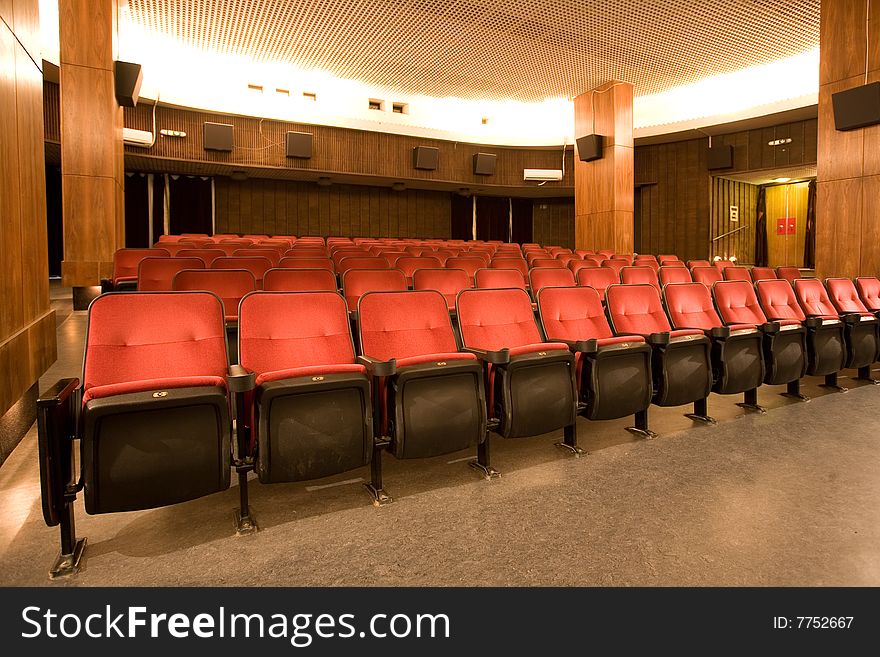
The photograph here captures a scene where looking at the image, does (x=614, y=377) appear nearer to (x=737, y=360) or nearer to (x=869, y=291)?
(x=737, y=360)

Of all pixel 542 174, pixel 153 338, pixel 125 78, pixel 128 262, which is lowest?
pixel 153 338

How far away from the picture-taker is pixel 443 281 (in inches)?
127

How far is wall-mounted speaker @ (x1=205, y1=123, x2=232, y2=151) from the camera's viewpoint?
809cm

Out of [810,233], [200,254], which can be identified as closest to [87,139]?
[200,254]

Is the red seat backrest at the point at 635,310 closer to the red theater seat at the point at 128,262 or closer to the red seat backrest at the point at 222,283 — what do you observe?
the red seat backrest at the point at 222,283

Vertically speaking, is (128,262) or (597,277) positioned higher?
(128,262)

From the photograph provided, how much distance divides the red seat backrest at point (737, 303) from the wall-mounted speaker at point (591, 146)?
5214mm

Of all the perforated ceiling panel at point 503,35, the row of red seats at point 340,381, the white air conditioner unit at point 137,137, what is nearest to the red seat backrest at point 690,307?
the row of red seats at point 340,381

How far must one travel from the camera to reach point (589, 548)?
53.2 inches

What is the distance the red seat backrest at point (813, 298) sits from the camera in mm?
3529

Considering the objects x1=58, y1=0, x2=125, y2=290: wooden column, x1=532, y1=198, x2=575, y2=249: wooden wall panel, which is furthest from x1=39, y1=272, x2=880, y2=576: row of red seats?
x1=532, y1=198, x2=575, y2=249: wooden wall panel

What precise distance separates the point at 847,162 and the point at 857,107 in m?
0.49

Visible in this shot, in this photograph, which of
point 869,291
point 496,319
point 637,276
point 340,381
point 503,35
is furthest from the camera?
point 503,35
